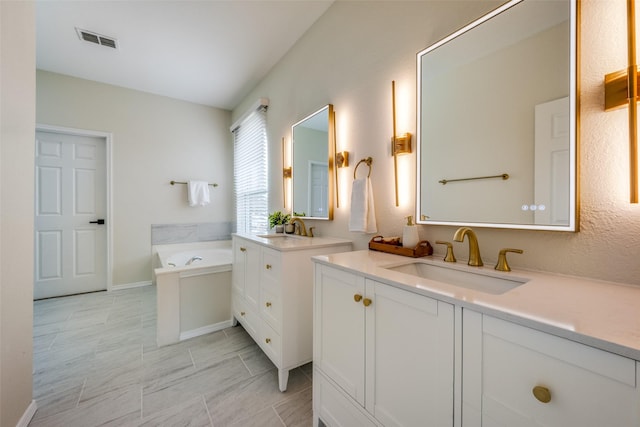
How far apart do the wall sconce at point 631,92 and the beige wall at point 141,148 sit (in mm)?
4332

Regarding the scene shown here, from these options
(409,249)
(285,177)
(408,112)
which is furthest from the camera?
(285,177)

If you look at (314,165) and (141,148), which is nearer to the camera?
(314,165)

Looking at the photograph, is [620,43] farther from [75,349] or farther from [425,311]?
[75,349]

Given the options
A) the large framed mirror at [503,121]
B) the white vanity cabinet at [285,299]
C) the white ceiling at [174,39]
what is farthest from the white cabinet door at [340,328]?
the white ceiling at [174,39]

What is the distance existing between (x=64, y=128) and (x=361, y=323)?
167 inches

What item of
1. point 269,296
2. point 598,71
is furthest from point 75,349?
point 598,71

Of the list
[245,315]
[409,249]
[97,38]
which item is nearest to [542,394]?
[409,249]

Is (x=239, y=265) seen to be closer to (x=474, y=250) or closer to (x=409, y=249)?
(x=409, y=249)

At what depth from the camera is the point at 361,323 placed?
104 cm

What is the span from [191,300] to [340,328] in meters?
1.72

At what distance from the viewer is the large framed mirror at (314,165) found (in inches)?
79.6

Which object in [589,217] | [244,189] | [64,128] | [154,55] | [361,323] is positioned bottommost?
[361,323]

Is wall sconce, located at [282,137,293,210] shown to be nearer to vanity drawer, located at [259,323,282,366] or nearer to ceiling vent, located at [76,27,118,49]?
vanity drawer, located at [259,323,282,366]

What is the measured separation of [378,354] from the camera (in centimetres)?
97
